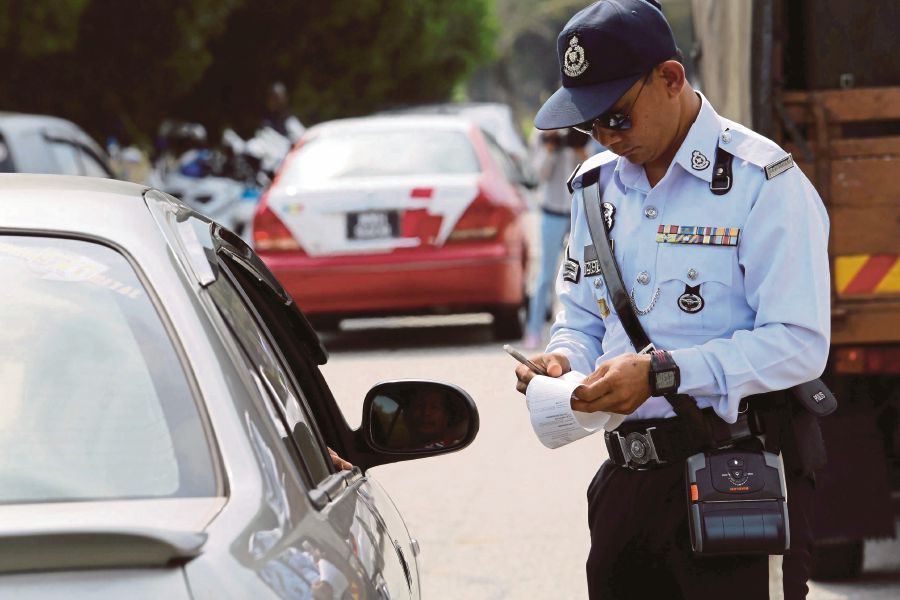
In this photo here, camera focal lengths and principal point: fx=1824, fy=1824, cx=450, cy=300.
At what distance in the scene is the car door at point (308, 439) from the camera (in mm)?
2551

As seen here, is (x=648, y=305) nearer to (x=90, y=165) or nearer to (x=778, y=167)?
(x=778, y=167)

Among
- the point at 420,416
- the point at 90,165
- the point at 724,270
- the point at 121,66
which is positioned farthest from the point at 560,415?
the point at 121,66

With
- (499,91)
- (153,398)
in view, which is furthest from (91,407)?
(499,91)

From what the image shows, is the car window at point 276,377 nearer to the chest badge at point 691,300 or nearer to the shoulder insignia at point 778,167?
the chest badge at point 691,300

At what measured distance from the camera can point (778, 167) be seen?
11.1 feet

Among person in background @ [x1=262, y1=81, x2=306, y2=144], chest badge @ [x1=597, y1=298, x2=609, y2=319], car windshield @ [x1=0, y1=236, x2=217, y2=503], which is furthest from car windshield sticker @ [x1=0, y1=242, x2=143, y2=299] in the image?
person in background @ [x1=262, y1=81, x2=306, y2=144]

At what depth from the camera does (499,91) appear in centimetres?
10156

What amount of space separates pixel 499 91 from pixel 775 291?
98.9 m

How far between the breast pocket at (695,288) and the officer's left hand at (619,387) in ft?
0.54

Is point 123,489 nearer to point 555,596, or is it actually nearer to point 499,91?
point 555,596

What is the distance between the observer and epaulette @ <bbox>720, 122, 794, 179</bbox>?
134 inches

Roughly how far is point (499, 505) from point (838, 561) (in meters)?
1.83

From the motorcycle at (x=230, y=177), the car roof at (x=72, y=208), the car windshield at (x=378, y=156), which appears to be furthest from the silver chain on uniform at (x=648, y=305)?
the motorcycle at (x=230, y=177)

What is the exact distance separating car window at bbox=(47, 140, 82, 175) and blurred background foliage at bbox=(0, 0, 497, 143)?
798 cm
